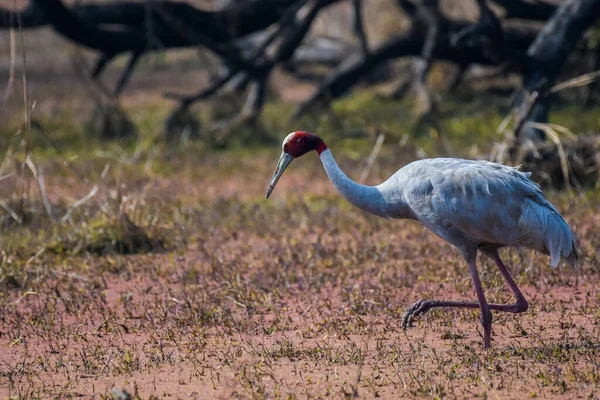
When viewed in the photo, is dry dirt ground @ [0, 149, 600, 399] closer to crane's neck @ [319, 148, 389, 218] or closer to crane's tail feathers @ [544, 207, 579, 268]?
crane's tail feathers @ [544, 207, 579, 268]

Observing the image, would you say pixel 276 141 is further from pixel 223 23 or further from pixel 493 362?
pixel 493 362

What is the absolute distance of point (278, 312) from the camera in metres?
5.88

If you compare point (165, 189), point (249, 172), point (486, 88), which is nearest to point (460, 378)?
point (165, 189)

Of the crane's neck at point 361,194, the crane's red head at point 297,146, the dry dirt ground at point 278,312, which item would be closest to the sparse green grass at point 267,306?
the dry dirt ground at point 278,312

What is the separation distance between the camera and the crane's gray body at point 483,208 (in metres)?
5.16

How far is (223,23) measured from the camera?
13773 millimetres

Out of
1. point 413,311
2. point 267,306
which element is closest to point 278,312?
point 267,306

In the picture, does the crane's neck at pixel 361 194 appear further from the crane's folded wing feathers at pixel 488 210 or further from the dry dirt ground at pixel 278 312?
the dry dirt ground at pixel 278 312

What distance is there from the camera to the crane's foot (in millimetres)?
5301

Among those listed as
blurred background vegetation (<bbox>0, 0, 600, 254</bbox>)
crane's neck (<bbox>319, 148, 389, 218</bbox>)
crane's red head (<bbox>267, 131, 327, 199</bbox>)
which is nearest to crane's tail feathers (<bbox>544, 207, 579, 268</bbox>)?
crane's neck (<bbox>319, 148, 389, 218</bbox>)

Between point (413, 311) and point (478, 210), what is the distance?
0.70 m

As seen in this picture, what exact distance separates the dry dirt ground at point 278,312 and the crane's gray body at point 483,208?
1.72 ft

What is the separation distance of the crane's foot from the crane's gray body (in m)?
0.36

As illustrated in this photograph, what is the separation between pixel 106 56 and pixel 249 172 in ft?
12.3
